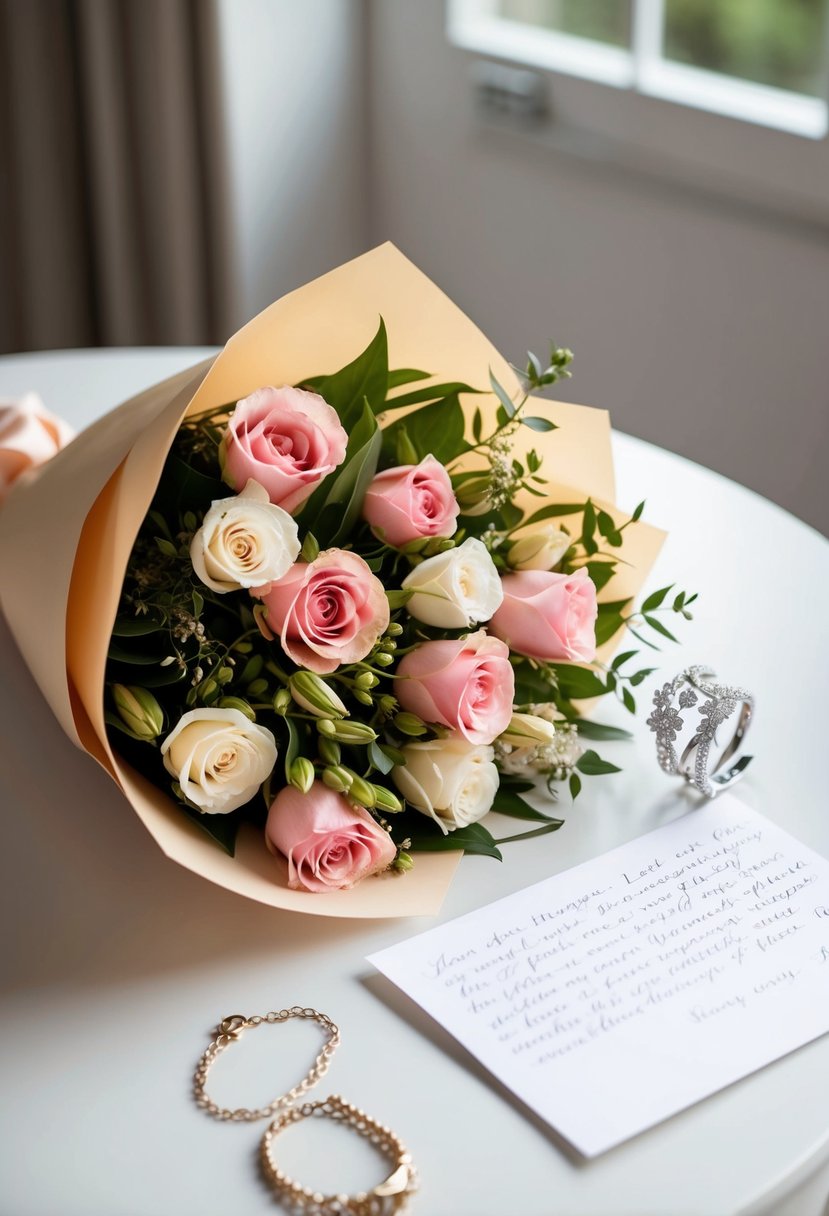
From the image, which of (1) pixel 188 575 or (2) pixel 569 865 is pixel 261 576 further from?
(2) pixel 569 865

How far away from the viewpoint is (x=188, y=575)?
807 mm

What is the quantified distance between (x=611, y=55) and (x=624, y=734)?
145cm

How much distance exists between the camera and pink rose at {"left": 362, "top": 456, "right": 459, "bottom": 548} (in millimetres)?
827

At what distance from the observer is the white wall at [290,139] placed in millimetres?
2281

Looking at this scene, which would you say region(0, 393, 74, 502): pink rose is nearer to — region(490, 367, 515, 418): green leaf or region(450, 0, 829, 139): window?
region(490, 367, 515, 418): green leaf

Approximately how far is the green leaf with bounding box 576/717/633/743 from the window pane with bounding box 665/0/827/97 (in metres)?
1.18

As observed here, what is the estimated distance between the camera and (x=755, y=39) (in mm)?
1892

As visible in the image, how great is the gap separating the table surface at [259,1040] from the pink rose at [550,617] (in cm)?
11

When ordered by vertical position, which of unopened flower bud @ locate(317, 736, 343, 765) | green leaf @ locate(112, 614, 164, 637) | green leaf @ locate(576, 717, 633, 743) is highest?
green leaf @ locate(112, 614, 164, 637)

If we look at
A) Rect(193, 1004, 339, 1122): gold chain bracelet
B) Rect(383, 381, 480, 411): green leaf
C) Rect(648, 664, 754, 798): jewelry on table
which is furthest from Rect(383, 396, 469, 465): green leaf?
Rect(193, 1004, 339, 1122): gold chain bracelet

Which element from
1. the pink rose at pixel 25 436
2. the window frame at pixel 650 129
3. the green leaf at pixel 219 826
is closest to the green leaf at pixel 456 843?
the green leaf at pixel 219 826

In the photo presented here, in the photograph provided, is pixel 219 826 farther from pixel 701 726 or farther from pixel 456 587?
pixel 701 726

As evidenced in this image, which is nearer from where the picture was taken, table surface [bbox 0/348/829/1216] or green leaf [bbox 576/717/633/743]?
table surface [bbox 0/348/829/1216]

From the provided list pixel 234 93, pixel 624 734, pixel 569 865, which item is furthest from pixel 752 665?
A: pixel 234 93
